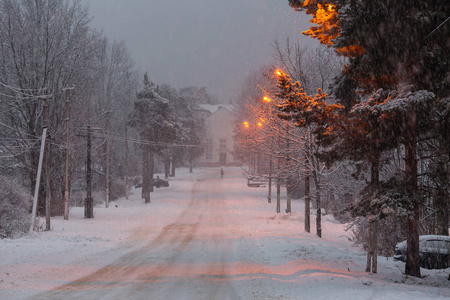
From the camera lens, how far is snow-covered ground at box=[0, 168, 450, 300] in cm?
920

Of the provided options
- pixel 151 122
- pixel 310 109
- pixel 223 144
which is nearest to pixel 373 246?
pixel 310 109

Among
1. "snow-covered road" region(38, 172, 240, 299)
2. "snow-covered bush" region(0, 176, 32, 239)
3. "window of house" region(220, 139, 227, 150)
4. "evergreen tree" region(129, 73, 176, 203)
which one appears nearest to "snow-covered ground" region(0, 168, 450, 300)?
"snow-covered road" region(38, 172, 240, 299)

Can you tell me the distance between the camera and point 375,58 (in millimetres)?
10562

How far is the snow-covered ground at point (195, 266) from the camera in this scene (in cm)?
920

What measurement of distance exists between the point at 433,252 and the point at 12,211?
17973mm

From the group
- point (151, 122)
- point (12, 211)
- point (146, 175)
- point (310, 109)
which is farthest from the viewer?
point (151, 122)

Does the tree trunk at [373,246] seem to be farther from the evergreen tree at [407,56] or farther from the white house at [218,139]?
the white house at [218,139]

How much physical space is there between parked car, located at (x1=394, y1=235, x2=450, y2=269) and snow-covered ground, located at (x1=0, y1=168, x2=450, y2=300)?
0.82m

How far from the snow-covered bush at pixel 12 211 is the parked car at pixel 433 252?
16424 mm

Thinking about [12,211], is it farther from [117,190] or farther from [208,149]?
[208,149]

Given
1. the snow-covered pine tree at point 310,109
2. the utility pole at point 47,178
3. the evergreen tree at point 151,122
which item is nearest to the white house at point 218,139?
the evergreen tree at point 151,122

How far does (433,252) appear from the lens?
14547mm

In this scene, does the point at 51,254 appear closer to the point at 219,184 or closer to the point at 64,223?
the point at 64,223

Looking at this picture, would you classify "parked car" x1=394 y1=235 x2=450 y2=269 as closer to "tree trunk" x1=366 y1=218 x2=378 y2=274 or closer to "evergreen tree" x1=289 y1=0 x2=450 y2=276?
"tree trunk" x1=366 y1=218 x2=378 y2=274
